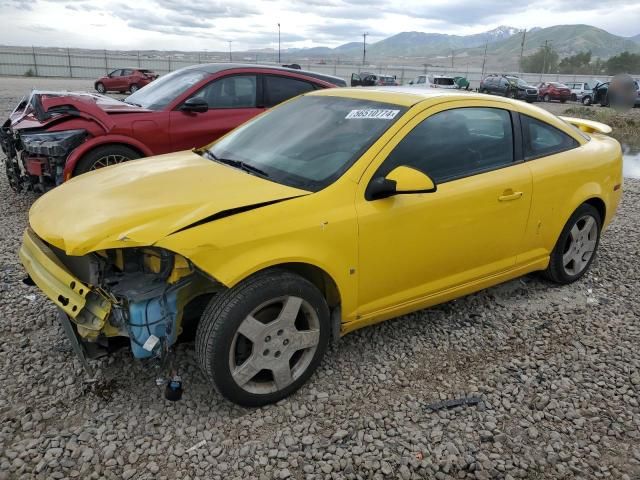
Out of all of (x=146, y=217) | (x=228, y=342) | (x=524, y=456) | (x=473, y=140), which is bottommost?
(x=524, y=456)

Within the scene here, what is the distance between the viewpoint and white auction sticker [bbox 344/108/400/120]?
10.6 ft

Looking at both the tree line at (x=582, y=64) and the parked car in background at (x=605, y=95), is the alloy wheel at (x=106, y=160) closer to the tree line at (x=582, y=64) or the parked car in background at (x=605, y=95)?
the parked car in background at (x=605, y=95)

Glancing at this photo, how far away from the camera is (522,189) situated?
3.62 meters

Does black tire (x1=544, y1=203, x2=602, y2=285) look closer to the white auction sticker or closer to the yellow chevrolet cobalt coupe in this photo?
the yellow chevrolet cobalt coupe

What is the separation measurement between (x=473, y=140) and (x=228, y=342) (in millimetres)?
2121

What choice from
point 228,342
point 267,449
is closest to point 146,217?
point 228,342

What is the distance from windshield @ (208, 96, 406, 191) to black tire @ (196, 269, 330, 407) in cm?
58

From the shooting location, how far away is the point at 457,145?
3.44 meters

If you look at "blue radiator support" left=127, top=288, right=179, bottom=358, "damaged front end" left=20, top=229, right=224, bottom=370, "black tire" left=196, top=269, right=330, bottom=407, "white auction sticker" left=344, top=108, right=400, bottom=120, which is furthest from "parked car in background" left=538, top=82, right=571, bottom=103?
"blue radiator support" left=127, top=288, right=179, bottom=358

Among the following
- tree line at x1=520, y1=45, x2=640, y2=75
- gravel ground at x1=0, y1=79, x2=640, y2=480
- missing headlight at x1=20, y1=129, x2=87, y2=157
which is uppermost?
tree line at x1=520, y1=45, x2=640, y2=75

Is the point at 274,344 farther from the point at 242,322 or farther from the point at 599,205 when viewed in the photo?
the point at 599,205

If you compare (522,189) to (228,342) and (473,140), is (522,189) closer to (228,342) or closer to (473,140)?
(473,140)

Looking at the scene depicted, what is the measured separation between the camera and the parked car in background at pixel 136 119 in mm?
5598

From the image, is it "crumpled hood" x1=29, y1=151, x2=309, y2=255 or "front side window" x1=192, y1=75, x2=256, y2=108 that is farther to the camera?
"front side window" x1=192, y1=75, x2=256, y2=108
